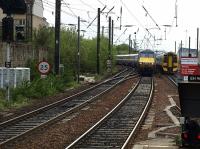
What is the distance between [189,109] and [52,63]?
4223 cm

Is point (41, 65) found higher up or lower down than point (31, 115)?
higher up

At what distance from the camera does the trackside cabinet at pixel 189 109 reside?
14.3 meters

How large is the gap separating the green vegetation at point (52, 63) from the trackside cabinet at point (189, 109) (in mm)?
14157

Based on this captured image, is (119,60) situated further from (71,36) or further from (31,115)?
(31,115)

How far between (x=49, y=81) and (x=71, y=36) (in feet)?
85.3

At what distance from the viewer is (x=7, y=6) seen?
1714 centimetres

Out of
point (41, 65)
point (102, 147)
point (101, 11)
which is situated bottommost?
point (102, 147)

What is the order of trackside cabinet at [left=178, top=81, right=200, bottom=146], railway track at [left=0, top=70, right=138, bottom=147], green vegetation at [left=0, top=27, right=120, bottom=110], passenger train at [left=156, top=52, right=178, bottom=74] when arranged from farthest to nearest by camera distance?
1. passenger train at [left=156, top=52, right=178, bottom=74]
2. green vegetation at [left=0, top=27, right=120, bottom=110]
3. railway track at [left=0, top=70, right=138, bottom=147]
4. trackside cabinet at [left=178, top=81, right=200, bottom=146]

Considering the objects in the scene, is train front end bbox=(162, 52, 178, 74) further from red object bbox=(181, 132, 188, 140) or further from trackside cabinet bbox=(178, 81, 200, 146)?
red object bbox=(181, 132, 188, 140)

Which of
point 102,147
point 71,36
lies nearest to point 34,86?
point 102,147

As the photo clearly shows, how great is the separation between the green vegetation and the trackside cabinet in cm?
1416

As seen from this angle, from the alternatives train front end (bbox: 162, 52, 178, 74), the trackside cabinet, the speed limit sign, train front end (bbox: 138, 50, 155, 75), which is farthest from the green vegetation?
the trackside cabinet

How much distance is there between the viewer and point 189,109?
14.7 meters

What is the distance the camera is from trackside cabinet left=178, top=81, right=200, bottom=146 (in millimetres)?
14336
